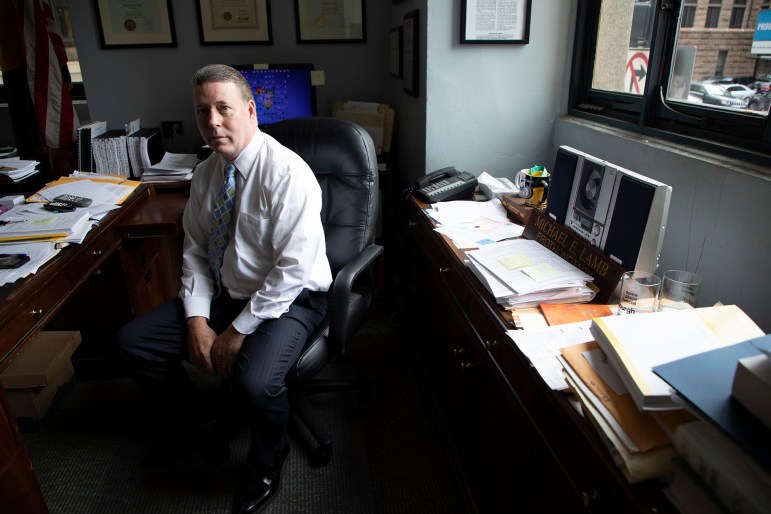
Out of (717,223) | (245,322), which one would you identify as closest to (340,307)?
(245,322)

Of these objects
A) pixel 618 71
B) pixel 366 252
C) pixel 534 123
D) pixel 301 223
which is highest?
pixel 618 71

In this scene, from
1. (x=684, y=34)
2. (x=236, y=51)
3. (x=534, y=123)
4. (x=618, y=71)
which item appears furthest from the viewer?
Result: (x=236, y=51)

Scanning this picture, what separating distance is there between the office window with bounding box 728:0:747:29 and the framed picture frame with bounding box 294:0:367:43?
192cm

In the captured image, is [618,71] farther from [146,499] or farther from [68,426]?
[68,426]

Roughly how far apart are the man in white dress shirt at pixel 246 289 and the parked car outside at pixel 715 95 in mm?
1202

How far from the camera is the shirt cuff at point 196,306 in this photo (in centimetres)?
161

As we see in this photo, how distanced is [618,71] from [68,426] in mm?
2516

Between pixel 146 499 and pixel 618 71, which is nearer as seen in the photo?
pixel 146 499

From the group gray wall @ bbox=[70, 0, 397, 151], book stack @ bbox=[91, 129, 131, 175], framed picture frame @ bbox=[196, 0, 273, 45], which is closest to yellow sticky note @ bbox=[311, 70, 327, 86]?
gray wall @ bbox=[70, 0, 397, 151]

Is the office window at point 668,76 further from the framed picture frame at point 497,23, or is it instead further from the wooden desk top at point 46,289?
the wooden desk top at point 46,289

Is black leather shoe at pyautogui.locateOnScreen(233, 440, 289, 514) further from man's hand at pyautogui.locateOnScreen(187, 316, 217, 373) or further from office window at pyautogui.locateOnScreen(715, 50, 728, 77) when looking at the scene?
office window at pyautogui.locateOnScreen(715, 50, 728, 77)

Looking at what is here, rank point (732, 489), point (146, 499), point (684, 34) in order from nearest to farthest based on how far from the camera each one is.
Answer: point (732, 489) < point (684, 34) < point (146, 499)

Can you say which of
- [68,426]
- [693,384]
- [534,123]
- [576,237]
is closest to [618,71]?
[534,123]

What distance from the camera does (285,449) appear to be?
1.73 m
